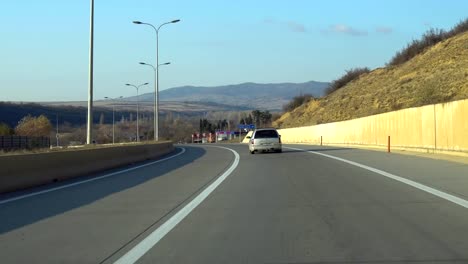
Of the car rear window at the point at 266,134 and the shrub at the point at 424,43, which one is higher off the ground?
the shrub at the point at 424,43

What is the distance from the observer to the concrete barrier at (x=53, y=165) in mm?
16453

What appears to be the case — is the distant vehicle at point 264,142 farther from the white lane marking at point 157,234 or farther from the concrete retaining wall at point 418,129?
the white lane marking at point 157,234

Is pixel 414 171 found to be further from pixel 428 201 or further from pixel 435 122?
pixel 435 122

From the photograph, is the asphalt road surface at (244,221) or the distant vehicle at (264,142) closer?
the asphalt road surface at (244,221)

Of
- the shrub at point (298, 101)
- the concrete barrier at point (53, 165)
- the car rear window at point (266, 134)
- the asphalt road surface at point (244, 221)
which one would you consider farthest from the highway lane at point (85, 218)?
the shrub at point (298, 101)

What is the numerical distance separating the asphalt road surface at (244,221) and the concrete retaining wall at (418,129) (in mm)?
8687

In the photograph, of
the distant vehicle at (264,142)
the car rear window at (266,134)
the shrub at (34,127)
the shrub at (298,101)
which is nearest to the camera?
the distant vehicle at (264,142)

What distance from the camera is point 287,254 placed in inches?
307

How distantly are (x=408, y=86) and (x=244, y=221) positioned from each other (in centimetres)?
5472

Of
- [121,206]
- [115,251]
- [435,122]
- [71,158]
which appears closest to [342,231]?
[115,251]

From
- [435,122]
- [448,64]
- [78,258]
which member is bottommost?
[78,258]

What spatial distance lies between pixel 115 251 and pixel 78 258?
57 cm

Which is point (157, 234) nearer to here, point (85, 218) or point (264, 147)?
point (85, 218)

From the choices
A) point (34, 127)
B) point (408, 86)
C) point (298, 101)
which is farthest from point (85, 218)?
point (34, 127)
